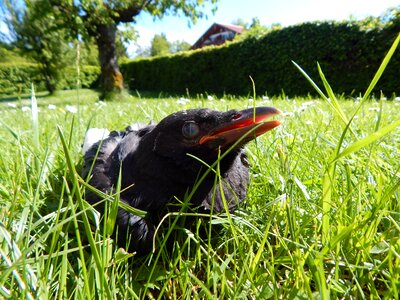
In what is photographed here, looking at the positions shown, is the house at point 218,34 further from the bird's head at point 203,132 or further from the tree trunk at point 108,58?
the bird's head at point 203,132

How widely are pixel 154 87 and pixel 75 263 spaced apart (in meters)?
19.6

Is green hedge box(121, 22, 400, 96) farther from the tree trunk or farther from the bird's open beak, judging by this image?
the bird's open beak

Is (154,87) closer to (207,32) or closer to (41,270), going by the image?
(41,270)

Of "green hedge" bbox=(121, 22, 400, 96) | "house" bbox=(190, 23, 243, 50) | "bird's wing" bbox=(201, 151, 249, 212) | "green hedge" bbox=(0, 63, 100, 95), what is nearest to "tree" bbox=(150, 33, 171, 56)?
"house" bbox=(190, 23, 243, 50)

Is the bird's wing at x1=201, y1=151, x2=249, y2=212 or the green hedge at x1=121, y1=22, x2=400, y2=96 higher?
the green hedge at x1=121, y1=22, x2=400, y2=96

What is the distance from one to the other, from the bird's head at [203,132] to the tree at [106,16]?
11.5m

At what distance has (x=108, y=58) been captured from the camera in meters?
12.5

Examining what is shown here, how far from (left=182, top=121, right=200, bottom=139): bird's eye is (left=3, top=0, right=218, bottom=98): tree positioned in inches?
454

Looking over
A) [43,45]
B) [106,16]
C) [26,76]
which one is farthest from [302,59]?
[26,76]

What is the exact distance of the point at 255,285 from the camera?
2.67 feet

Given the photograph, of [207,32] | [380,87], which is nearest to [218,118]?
[380,87]

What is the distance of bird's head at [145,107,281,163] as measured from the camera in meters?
1.07

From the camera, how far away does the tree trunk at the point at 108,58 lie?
40.0 feet

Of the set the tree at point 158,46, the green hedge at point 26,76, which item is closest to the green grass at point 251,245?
the green hedge at point 26,76
